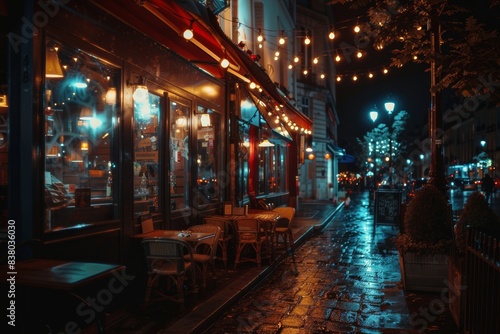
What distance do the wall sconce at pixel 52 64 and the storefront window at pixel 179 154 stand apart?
3104 millimetres

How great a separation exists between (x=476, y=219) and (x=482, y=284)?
1806 millimetres

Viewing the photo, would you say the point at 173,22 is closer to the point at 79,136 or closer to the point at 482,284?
the point at 79,136

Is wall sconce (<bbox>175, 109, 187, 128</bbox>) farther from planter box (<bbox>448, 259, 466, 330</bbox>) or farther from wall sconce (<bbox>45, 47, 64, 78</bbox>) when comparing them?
planter box (<bbox>448, 259, 466, 330</bbox>)

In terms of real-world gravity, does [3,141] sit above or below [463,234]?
above

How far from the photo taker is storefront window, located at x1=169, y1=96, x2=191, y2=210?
29.4ft

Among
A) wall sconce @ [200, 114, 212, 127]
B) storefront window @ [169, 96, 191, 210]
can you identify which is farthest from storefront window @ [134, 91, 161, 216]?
wall sconce @ [200, 114, 212, 127]

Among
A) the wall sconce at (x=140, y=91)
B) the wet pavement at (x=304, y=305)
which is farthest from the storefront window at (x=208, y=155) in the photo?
the wall sconce at (x=140, y=91)

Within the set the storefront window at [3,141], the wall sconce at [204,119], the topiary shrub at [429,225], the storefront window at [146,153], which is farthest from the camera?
the wall sconce at [204,119]

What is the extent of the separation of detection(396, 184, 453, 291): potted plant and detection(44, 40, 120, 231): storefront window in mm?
4696

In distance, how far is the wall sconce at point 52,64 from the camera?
5.53 m

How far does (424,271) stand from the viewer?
297 inches

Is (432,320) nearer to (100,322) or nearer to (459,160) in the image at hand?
(100,322)

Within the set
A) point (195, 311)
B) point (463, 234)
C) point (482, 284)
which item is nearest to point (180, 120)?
point (195, 311)

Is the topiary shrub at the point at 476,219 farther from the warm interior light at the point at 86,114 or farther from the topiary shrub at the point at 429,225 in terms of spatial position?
the warm interior light at the point at 86,114
